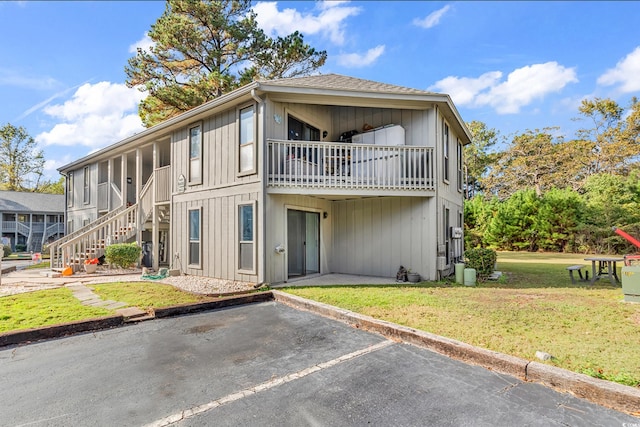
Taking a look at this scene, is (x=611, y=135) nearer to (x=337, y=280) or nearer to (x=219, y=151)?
(x=337, y=280)

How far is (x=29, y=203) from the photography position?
2670 cm

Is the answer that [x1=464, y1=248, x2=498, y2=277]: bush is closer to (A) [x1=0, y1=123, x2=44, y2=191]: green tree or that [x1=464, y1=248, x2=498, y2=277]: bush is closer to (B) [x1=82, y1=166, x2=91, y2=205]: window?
(B) [x1=82, y1=166, x2=91, y2=205]: window

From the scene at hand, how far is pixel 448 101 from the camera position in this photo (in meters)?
8.63

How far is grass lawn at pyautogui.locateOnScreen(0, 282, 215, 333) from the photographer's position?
4.98 metres

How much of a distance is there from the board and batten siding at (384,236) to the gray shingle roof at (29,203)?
29.0m

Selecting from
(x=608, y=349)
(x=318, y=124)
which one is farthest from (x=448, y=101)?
(x=608, y=349)

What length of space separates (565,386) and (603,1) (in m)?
12.8

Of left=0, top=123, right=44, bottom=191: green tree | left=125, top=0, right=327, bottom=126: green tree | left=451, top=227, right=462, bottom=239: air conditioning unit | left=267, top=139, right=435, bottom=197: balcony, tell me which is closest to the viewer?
left=267, top=139, right=435, bottom=197: balcony

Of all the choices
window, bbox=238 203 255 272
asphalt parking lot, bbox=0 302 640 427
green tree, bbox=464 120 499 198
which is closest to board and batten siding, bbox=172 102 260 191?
window, bbox=238 203 255 272

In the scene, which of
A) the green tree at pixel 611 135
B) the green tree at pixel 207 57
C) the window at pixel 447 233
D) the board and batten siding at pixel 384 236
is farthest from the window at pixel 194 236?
the green tree at pixel 611 135

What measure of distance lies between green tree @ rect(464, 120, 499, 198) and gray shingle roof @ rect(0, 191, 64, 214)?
39.0 meters

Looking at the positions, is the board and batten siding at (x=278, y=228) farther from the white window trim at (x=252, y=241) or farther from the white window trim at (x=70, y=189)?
the white window trim at (x=70, y=189)

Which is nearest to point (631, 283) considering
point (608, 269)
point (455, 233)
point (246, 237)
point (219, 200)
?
point (608, 269)

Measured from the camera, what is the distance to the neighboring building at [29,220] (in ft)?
84.6
